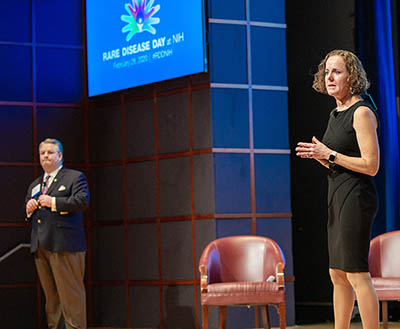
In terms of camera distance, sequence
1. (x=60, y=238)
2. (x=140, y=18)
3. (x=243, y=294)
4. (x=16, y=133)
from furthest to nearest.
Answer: (x=16, y=133) < (x=140, y=18) < (x=60, y=238) < (x=243, y=294)

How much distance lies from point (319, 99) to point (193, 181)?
4.77ft

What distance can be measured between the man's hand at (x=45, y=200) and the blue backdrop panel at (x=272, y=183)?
1.66 metres

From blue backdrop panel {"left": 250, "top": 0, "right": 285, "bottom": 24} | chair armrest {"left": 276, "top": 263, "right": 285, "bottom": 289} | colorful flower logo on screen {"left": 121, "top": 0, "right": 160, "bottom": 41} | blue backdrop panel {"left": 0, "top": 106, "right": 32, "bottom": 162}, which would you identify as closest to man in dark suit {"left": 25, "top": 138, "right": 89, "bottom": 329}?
blue backdrop panel {"left": 0, "top": 106, "right": 32, "bottom": 162}

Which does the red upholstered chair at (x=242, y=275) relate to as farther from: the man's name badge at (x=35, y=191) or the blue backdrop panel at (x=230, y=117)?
the man's name badge at (x=35, y=191)

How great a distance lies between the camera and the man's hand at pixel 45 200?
17.5ft

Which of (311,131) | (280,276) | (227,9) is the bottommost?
(280,276)

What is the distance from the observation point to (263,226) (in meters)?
5.76

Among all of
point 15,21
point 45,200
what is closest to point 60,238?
point 45,200

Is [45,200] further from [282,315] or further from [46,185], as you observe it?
[282,315]


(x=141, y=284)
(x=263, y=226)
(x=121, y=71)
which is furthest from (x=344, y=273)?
(x=121, y=71)

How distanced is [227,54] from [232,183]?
1.05 m

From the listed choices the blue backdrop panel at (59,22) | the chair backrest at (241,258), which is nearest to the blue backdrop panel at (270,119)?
the chair backrest at (241,258)

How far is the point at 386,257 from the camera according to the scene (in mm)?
4910

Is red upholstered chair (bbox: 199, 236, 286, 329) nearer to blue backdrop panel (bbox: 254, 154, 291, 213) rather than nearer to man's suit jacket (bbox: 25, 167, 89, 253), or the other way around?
blue backdrop panel (bbox: 254, 154, 291, 213)
